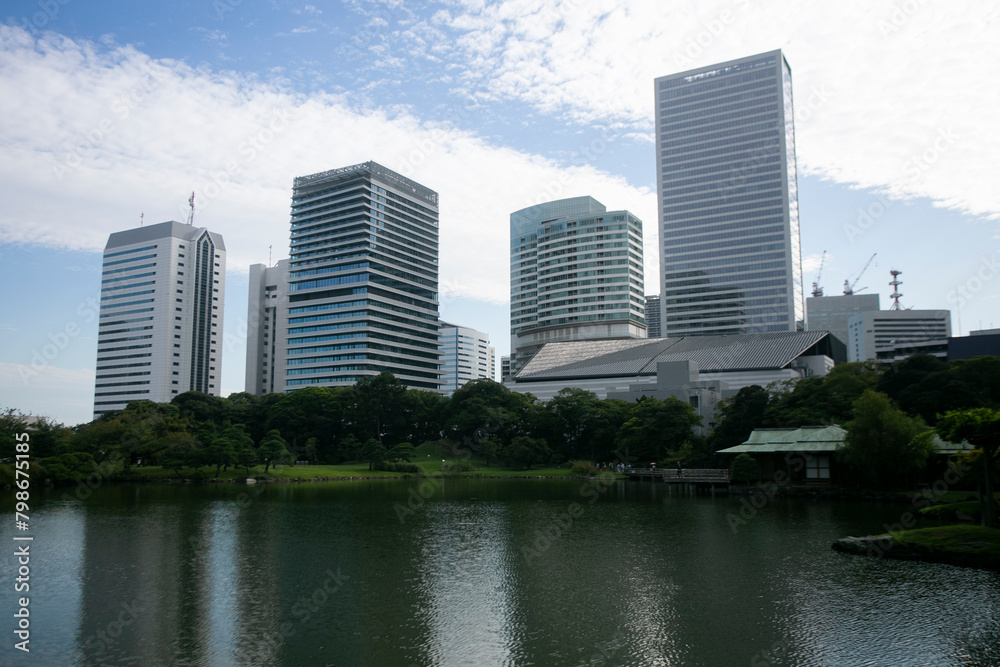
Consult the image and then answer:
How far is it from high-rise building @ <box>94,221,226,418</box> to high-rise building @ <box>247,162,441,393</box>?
20223 millimetres

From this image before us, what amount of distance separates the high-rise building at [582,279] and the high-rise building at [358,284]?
32693 mm

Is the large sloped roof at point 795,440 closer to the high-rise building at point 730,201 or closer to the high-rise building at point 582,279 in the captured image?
the high-rise building at point 730,201

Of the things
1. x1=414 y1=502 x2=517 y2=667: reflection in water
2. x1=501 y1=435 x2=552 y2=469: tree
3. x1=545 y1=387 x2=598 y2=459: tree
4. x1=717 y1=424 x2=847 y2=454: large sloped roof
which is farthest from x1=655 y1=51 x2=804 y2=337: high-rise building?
x1=414 y1=502 x2=517 y2=667: reflection in water

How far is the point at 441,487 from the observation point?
6012 centimetres

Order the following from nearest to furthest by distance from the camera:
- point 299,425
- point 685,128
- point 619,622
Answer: point 619,622 < point 299,425 < point 685,128

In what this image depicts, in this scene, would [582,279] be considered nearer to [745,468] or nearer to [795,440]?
[745,468]

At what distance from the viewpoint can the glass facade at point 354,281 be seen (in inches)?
5694

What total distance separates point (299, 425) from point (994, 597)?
7999 centimetres

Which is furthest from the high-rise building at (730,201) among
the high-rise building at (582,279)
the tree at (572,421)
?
the tree at (572,421)

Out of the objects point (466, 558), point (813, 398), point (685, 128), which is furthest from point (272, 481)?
point (685, 128)

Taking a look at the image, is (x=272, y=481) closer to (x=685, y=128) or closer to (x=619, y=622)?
→ (x=619, y=622)

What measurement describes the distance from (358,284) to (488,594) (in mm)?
130293

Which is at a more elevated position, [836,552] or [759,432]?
[759,432]

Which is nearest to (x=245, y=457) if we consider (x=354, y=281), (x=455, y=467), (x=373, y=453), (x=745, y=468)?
(x=373, y=453)
